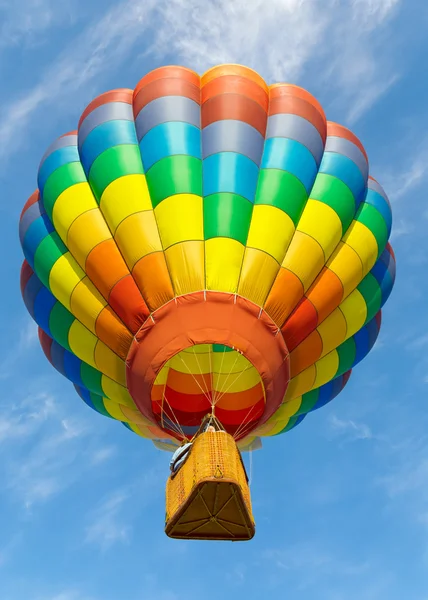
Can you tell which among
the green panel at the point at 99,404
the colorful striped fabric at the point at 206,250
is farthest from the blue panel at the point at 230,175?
the green panel at the point at 99,404

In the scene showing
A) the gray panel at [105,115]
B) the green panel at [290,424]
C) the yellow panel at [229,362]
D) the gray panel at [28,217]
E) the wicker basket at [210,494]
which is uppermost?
the gray panel at [105,115]

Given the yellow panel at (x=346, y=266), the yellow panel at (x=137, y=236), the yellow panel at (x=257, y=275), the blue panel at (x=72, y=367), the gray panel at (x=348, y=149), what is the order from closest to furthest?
the yellow panel at (x=257, y=275), the yellow panel at (x=137, y=236), the yellow panel at (x=346, y=266), the gray panel at (x=348, y=149), the blue panel at (x=72, y=367)

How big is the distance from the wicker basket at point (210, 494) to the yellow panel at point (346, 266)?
10.7ft

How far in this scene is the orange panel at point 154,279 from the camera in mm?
10492

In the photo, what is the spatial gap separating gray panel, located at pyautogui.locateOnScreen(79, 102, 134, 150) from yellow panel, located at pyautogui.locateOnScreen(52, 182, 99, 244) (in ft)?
2.82

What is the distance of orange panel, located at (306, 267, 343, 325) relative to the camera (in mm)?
11328

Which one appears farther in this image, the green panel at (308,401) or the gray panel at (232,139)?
the green panel at (308,401)

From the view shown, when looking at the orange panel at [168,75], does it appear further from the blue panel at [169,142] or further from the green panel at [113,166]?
the green panel at [113,166]

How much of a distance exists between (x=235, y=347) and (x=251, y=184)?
7.93 feet

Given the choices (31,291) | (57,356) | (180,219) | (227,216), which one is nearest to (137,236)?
(180,219)

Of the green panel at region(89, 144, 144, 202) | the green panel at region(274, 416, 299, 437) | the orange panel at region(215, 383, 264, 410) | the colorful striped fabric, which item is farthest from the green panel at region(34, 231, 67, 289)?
the green panel at region(274, 416, 299, 437)

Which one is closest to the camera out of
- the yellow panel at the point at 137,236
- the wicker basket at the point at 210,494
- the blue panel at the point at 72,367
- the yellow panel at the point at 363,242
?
the wicker basket at the point at 210,494

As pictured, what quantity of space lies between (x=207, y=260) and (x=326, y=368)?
10.3ft

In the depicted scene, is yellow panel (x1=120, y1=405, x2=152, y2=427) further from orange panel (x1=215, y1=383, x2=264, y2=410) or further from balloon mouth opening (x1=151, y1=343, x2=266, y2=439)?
orange panel (x1=215, y1=383, x2=264, y2=410)
